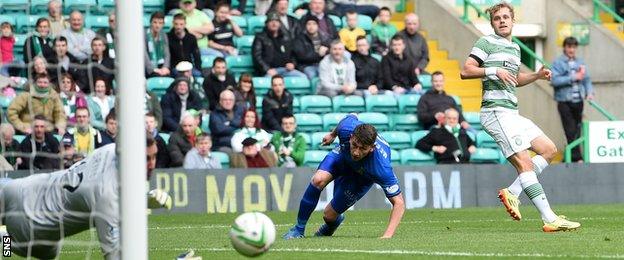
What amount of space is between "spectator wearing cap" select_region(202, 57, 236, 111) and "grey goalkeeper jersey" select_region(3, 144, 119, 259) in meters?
10.9

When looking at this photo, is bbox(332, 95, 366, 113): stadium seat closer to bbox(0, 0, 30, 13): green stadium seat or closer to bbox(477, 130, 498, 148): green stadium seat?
bbox(477, 130, 498, 148): green stadium seat

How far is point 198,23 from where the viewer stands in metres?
23.3

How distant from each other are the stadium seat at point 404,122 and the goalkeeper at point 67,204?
13.2 meters

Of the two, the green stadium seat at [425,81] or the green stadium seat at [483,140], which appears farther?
the green stadium seat at [425,81]

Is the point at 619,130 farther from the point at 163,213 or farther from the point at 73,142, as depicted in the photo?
the point at 73,142

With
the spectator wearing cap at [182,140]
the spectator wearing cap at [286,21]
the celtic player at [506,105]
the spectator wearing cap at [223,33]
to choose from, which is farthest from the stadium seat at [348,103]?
the celtic player at [506,105]

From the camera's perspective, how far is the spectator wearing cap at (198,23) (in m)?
23.2

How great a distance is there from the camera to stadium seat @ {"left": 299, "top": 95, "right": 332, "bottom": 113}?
924 inches

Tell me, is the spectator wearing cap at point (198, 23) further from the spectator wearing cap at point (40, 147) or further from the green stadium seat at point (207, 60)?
the spectator wearing cap at point (40, 147)

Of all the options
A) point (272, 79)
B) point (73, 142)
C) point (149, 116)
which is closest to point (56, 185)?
point (73, 142)

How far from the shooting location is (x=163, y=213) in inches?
798

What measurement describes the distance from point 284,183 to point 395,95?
3.62 metres

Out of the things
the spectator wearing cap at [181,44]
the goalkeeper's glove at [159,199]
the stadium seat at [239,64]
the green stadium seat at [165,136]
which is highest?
the spectator wearing cap at [181,44]
